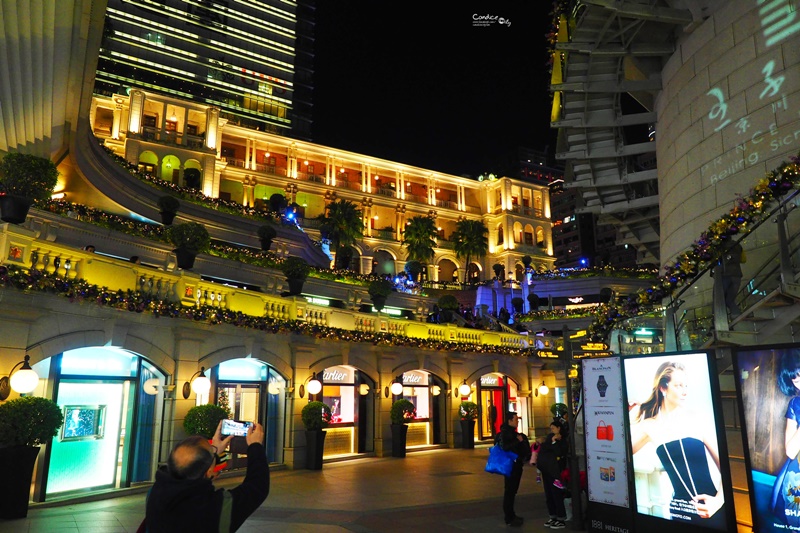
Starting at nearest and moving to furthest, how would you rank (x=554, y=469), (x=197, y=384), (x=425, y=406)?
(x=554, y=469) < (x=197, y=384) < (x=425, y=406)

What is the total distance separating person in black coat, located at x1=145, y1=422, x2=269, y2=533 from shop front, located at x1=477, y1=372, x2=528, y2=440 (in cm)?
2576

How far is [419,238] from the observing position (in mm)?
72188

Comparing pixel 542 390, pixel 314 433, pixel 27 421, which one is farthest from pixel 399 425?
pixel 27 421

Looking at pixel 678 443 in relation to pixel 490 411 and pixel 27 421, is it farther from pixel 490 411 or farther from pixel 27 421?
pixel 490 411

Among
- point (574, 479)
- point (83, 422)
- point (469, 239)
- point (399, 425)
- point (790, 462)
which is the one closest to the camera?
A: point (790, 462)

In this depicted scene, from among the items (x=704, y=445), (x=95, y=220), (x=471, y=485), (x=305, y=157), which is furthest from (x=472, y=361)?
(x=305, y=157)

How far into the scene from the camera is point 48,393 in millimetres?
13031

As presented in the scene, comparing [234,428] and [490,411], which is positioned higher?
[234,428]

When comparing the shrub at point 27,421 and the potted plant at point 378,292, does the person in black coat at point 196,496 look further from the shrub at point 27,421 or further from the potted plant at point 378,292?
the potted plant at point 378,292

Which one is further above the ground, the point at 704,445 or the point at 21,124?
the point at 21,124

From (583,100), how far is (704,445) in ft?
59.4

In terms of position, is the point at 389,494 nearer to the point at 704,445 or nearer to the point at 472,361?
the point at 704,445

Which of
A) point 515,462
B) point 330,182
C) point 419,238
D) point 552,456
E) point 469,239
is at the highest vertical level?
point 330,182

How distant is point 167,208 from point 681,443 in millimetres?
23316
